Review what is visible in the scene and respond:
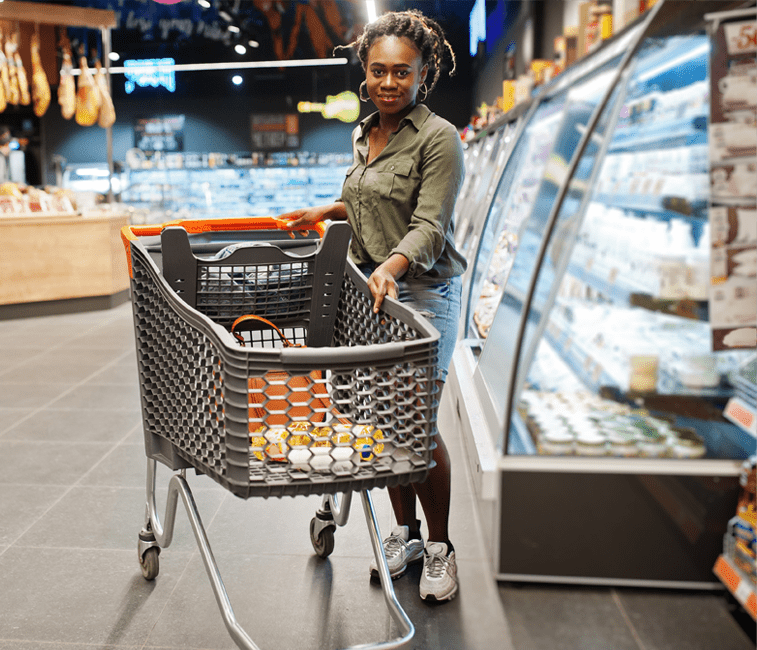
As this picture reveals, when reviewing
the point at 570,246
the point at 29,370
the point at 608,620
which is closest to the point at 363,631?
the point at 608,620

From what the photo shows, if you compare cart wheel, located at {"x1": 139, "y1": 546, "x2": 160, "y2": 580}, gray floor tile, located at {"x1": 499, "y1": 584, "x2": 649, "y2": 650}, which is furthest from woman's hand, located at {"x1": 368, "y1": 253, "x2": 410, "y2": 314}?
cart wheel, located at {"x1": 139, "y1": 546, "x2": 160, "y2": 580}

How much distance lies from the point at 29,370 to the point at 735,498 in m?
4.32

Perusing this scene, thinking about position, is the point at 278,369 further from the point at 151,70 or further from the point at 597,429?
the point at 151,70

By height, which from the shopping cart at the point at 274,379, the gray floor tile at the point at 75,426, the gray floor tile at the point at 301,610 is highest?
the shopping cart at the point at 274,379

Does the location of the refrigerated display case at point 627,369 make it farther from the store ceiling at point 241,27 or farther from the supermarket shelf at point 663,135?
the store ceiling at point 241,27

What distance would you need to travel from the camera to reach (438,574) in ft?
6.66

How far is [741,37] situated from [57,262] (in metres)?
6.50

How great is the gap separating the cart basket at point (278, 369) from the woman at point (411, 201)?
15cm

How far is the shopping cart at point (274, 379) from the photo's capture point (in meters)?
1.43

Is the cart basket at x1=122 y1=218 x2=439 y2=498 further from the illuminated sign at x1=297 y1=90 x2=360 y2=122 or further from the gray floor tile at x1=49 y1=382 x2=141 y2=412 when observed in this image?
the illuminated sign at x1=297 y1=90 x2=360 y2=122

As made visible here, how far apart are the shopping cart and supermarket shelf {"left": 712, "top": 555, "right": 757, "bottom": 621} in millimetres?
764

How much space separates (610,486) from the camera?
6.02 ft

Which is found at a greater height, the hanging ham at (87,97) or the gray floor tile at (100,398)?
the hanging ham at (87,97)

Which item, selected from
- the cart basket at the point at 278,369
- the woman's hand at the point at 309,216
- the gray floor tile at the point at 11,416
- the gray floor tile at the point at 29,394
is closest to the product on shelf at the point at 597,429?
the cart basket at the point at 278,369
